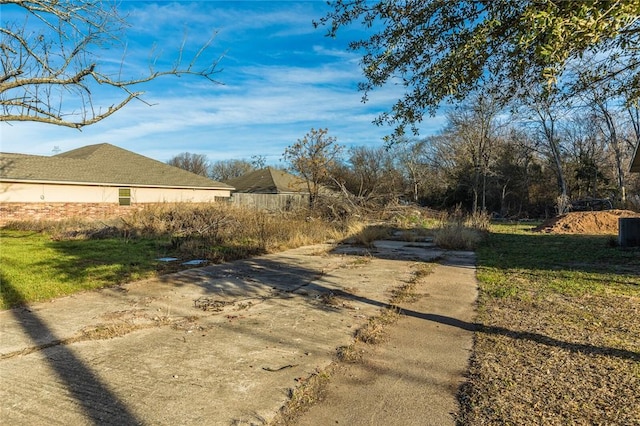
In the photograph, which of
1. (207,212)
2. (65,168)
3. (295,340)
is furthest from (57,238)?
(295,340)

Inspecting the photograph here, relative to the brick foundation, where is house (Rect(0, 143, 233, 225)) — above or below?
above

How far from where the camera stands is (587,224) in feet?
57.4

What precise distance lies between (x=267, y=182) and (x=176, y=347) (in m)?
28.7

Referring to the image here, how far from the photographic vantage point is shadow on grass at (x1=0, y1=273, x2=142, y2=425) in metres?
2.62

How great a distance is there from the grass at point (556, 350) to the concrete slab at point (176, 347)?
4.65 ft

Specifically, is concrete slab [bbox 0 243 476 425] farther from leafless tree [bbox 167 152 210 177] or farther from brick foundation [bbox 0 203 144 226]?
leafless tree [bbox 167 152 210 177]

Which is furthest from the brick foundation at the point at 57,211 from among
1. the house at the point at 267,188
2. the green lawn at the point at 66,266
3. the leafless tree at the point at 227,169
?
the leafless tree at the point at 227,169

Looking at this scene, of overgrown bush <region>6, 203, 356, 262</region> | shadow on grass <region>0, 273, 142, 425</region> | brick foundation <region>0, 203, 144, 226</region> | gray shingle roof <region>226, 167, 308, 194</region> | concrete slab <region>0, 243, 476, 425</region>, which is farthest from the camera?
gray shingle roof <region>226, 167, 308, 194</region>

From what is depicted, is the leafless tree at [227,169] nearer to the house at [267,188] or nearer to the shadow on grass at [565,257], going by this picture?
the house at [267,188]

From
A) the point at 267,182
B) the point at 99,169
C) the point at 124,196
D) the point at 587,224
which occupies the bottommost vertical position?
the point at 587,224

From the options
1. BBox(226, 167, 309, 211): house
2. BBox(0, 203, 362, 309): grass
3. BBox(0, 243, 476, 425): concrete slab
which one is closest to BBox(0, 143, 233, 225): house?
BBox(0, 203, 362, 309): grass

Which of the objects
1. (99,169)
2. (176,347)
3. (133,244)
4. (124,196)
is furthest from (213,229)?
(99,169)

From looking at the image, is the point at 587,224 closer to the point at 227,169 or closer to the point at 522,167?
the point at 522,167

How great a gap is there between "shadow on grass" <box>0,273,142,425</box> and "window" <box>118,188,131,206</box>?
20714mm
